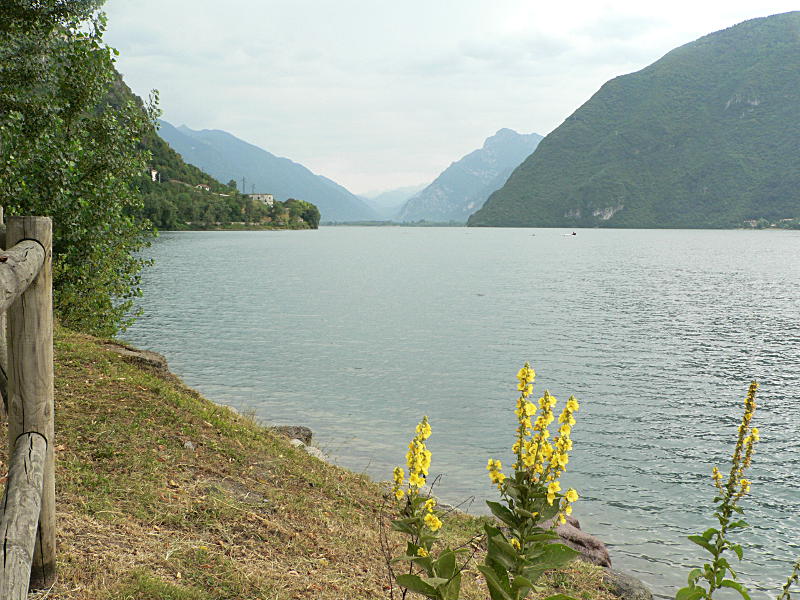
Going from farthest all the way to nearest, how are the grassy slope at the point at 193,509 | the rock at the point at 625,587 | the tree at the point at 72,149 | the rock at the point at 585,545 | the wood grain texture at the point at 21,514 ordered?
the tree at the point at 72,149, the rock at the point at 585,545, the rock at the point at 625,587, the grassy slope at the point at 193,509, the wood grain texture at the point at 21,514

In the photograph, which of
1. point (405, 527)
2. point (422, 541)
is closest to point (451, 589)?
point (422, 541)

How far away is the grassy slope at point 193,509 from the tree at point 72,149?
19.0ft

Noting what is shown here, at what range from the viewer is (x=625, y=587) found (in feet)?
30.4

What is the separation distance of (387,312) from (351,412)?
985 inches

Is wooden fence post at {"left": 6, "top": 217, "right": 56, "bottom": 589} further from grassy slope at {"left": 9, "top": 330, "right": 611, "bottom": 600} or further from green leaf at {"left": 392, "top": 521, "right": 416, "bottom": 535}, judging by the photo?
green leaf at {"left": 392, "top": 521, "right": 416, "bottom": 535}

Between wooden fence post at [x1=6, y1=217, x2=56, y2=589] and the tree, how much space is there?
35.7 ft

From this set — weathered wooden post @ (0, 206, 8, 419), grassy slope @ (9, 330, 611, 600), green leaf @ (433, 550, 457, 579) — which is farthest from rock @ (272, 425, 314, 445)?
green leaf @ (433, 550, 457, 579)

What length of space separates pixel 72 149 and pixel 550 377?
1925 cm

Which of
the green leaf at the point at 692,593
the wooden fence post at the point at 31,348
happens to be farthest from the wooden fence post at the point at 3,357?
the green leaf at the point at 692,593

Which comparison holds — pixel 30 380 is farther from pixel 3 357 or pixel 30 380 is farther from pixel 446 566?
pixel 446 566

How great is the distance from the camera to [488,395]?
76.9 feet

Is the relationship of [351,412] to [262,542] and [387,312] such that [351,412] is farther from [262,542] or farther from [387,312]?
[387,312]

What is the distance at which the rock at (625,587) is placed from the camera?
9078 millimetres

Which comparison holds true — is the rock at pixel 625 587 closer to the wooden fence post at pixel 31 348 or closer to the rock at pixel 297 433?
the rock at pixel 297 433
